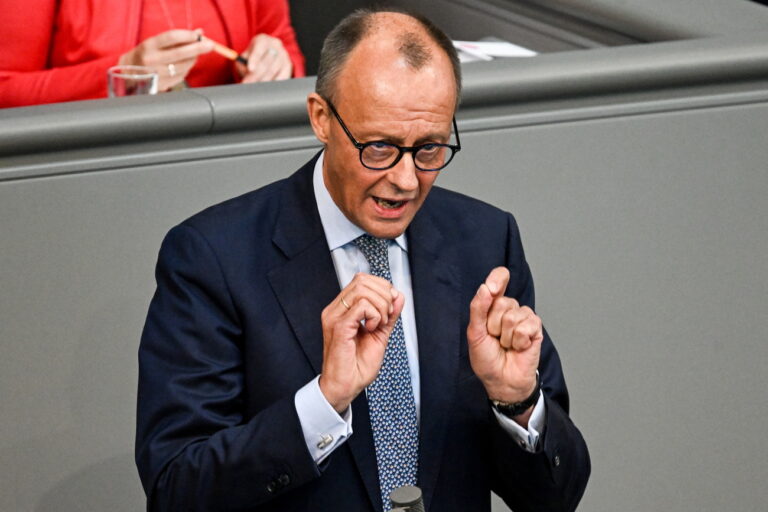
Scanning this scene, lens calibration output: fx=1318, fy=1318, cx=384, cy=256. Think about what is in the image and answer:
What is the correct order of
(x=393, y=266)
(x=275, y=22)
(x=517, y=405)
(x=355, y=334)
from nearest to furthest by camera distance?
(x=355, y=334) → (x=517, y=405) → (x=393, y=266) → (x=275, y=22)

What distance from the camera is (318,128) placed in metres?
1.61

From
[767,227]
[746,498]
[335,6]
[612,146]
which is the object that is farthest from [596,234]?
[335,6]

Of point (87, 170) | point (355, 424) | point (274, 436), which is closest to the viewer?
point (274, 436)

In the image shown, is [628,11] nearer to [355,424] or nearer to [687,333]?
[687,333]

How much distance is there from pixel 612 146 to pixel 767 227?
1.15 ft

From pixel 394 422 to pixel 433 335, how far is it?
0.39 feet

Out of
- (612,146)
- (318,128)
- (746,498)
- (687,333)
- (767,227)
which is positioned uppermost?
(318,128)

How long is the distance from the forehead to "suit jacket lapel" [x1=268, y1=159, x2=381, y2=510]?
170mm

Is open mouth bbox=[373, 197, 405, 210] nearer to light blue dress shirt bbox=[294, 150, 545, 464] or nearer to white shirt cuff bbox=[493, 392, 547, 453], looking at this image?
light blue dress shirt bbox=[294, 150, 545, 464]

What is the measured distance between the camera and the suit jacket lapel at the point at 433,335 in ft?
5.28

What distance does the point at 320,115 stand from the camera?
1602 mm

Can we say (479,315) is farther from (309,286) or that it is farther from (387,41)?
(387,41)

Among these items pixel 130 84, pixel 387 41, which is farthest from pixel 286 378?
pixel 130 84

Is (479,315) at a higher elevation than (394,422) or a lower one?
higher
